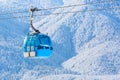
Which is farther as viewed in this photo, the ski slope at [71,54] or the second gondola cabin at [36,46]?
the ski slope at [71,54]

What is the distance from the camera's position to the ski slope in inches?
6127

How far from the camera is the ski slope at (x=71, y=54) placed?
156m

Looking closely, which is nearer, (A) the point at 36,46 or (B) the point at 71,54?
(A) the point at 36,46

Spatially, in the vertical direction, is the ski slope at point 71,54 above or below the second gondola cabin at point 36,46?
below

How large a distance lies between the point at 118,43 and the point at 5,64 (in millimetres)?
44148

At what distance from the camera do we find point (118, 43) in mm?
180500

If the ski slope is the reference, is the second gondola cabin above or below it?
above

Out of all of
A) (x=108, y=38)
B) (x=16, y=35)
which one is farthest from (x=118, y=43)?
(x=16, y=35)

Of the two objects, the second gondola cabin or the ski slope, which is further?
the ski slope

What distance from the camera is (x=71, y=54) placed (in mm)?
193125

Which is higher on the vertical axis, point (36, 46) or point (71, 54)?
point (36, 46)

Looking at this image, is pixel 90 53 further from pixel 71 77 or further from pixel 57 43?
pixel 71 77

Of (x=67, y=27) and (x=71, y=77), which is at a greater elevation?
(x=67, y=27)

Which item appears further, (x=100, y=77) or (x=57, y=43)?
(x=57, y=43)
